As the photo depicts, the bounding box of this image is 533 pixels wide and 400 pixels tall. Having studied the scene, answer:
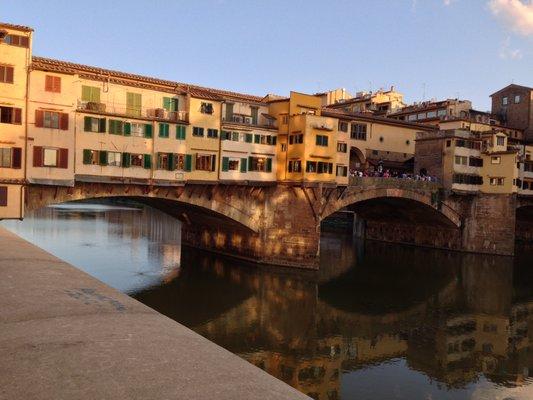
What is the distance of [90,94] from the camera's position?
119ft

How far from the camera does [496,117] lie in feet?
261

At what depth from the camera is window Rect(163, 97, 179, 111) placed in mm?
40156

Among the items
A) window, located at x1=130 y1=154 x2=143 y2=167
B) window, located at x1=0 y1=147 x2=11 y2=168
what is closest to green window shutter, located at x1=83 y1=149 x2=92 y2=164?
window, located at x1=130 y1=154 x2=143 y2=167

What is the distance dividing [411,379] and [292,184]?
24.5 metres

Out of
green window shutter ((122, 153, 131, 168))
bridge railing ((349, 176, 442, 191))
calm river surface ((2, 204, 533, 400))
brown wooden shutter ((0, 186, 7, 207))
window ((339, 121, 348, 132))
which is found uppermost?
window ((339, 121, 348, 132))

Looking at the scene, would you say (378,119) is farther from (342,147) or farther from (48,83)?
(48,83)

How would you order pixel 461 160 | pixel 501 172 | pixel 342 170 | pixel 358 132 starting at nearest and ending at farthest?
pixel 342 170, pixel 461 160, pixel 501 172, pixel 358 132

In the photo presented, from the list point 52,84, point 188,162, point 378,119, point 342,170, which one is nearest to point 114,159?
point 188,162

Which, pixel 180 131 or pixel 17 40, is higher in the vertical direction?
pixel 17 40

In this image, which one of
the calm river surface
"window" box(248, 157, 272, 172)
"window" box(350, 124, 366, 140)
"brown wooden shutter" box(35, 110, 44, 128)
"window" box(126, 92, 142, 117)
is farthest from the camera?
"window" box(350, 124, 366, 140)

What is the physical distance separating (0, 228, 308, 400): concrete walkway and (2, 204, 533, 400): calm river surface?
0.89 meters

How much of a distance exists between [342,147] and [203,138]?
14.2 m

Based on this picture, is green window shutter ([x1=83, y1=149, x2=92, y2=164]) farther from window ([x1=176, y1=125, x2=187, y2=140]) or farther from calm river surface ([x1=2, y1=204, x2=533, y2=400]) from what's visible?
calm river surface ([x1=2, y1=204, x2=533, y2=400])

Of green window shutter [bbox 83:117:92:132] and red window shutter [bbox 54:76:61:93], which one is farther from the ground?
red window shutter [bbox 54:76:61:93]
